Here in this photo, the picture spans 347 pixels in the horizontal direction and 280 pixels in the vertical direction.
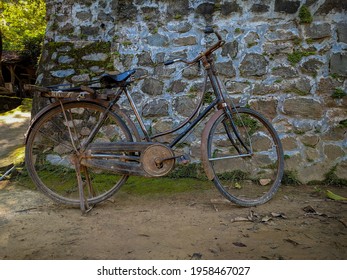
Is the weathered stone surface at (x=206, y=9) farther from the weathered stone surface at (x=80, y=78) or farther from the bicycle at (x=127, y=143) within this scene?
the weathered stone surface at (x=80, y=78)

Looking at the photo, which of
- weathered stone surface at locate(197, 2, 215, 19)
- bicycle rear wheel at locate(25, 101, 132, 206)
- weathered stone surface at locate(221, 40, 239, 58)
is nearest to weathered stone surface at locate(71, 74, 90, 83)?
bicycle rear wheel at locate(25, 101, 132, 206)

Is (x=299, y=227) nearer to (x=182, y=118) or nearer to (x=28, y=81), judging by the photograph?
(x=182, y=118)

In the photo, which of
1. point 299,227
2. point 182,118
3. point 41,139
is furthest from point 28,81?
point 299,227

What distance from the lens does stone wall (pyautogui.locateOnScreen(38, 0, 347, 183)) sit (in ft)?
9.43

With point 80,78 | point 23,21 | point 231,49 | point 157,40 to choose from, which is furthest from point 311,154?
point 23,21

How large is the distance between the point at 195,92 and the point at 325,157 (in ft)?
4.71

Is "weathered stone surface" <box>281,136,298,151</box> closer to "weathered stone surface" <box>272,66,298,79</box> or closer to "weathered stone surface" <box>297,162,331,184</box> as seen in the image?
"weathered stone surface" <box>297,162,331,184</box>

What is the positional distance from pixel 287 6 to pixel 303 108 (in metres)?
1.00

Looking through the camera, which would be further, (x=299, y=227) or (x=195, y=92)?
(x=195, y=92)

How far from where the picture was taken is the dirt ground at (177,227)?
1771mm

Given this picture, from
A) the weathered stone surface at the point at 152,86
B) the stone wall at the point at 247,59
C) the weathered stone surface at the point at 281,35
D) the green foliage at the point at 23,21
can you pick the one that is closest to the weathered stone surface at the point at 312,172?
the stone wall at the point at 247,59

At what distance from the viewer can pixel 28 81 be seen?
11.5 meters

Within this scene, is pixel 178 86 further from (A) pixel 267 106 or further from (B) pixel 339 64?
(B) pixel 339 64

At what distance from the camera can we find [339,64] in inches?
112
